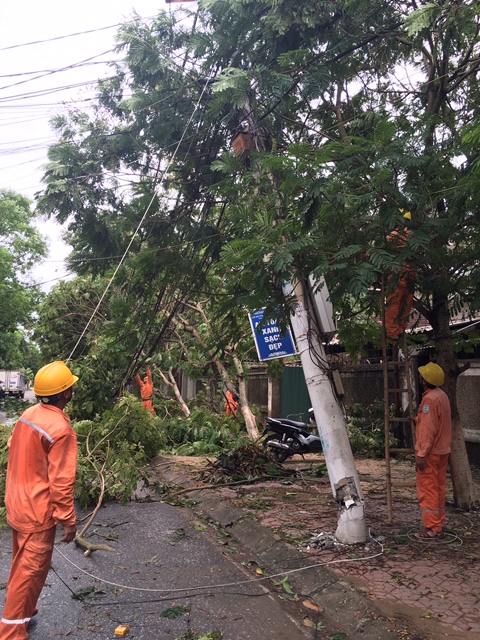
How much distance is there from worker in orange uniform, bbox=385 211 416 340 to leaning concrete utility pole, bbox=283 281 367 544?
0.90 meters

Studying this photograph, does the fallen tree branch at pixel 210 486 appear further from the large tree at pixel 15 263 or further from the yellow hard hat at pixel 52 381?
the large tree at pixel 15 263

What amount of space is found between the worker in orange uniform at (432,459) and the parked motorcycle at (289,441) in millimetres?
5083

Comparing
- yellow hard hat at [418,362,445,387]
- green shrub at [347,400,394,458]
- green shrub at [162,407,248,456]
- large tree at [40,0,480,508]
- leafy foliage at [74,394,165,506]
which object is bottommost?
green shrub at [347,400,394,458]

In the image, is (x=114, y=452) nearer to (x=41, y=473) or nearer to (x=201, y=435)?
(x=41, y=473)

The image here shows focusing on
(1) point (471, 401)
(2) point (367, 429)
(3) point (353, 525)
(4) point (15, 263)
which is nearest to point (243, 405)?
(2) point (367, 429)

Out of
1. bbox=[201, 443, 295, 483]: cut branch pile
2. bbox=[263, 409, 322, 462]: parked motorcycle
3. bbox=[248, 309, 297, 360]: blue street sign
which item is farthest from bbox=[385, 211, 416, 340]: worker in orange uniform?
bbox=[263, 409, 322, 462]: parked motorcycle

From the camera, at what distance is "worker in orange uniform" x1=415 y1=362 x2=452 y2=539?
5488 mm

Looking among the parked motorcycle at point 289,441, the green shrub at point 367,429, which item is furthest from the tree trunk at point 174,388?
the parked motorcycle at point 289,441

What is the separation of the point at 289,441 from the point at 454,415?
4981mm

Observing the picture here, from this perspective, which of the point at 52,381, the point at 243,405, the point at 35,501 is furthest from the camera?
the point at 243,405

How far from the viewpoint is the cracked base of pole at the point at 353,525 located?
205 inches

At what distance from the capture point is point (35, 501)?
3521mm

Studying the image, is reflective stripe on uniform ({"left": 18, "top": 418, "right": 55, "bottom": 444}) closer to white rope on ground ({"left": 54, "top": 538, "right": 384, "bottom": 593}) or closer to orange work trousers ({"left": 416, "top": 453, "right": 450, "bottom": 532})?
white rope on ground ({"left": 54, "top": 538, "right": 384, "bottom": 593})

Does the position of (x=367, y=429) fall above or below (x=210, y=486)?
below
